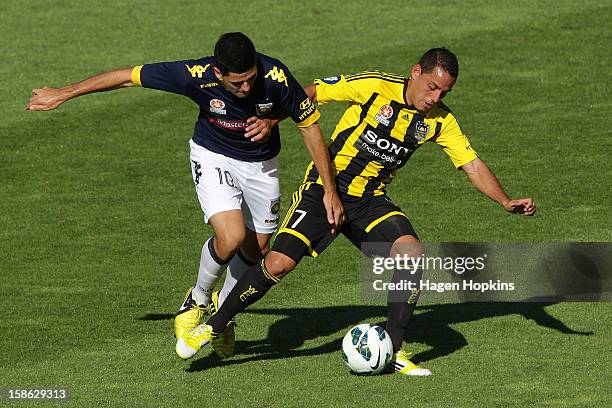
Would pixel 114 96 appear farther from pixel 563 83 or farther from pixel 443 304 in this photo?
pixel 443 304

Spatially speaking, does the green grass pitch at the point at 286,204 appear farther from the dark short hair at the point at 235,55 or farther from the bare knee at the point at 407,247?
the dark short hair at the point at 235,55

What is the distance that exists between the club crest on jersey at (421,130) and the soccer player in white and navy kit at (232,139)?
0.74 m

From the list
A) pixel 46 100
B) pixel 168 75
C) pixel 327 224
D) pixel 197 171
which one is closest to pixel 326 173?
pixel 327 224

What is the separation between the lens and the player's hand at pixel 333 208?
10.1 m

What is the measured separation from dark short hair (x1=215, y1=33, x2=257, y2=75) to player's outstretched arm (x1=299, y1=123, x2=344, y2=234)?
78 cm

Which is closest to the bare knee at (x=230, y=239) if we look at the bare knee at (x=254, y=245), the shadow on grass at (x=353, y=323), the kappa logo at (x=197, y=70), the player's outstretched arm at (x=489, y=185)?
the bare knee at (x=254, y=245)

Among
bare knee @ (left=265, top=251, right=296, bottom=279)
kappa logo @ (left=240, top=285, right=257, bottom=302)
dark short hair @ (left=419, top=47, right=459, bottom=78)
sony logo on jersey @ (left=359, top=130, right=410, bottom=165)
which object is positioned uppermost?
dark short hair @ (left=419, top=47, right=459, bottom=78)

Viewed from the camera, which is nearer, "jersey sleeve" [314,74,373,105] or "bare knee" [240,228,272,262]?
"jersey sleeve" [314,74,373,105]

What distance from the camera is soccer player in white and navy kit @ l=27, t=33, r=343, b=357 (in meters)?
10.0

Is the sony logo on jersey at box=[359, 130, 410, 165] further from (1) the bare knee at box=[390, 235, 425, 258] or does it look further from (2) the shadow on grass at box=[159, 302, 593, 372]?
(2) the shadow on grass at box=[159, 302, 593, 372]

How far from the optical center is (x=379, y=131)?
34.2ft

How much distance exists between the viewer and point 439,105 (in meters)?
10.4

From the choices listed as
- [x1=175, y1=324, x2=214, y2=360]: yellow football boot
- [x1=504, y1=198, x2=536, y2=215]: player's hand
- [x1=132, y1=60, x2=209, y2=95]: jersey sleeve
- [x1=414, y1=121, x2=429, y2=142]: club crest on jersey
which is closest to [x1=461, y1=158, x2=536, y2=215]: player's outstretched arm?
[x1=504, y1=198, x2=536, y2=215]: player's hand

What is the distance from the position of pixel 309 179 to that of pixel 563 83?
Result: 8.80 metres
